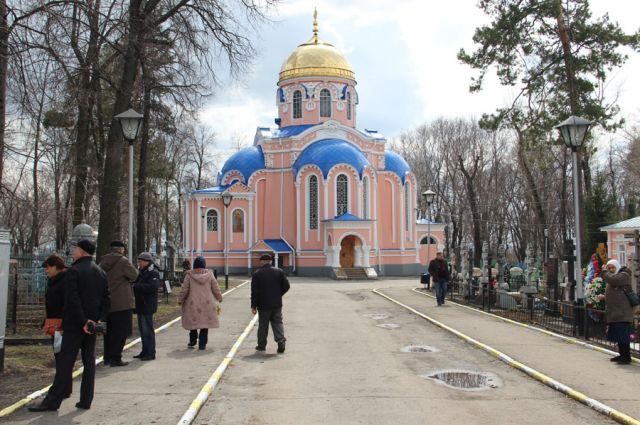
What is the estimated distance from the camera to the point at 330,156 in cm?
4519

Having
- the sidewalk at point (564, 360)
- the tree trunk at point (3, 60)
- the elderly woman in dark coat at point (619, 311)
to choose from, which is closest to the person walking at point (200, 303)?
the tree trunk at point (3, 60)

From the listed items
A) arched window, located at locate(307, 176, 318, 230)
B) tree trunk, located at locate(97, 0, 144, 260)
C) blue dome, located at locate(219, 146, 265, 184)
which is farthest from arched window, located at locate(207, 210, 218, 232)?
tree trunk, located at locate(97, 0, 144, 260)

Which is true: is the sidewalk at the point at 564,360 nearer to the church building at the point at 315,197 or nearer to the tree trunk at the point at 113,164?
the tree trunk at the point at 113,164

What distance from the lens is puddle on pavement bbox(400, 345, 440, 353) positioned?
1152 cm

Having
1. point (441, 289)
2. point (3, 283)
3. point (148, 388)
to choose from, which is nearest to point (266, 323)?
point (148, 388)

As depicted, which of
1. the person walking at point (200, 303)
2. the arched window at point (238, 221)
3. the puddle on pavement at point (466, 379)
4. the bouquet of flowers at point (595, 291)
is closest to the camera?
the puddle on pavement at point (466, 379)

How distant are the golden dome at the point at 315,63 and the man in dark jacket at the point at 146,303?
40143 mm

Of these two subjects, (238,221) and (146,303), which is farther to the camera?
(238,221)

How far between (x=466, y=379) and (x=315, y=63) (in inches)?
1692

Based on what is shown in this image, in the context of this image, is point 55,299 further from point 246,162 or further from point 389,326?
point 246,162

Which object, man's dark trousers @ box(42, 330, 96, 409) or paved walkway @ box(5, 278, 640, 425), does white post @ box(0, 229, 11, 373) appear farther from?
man's dark trousers @ box(42, 330, 96, 409)

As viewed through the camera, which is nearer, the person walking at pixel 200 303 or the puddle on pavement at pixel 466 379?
the puddle on pavement at pixel 466 379

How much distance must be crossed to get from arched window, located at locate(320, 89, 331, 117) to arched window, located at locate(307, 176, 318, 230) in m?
6.40

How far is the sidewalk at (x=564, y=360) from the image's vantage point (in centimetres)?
814
